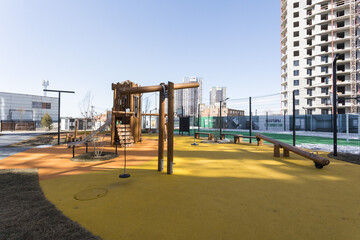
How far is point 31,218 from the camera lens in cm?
272

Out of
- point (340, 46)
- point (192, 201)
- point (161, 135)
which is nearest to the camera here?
point (192, 201)

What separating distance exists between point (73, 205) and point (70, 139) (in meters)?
12.3

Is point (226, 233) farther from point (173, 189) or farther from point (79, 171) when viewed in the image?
point (79, 171)

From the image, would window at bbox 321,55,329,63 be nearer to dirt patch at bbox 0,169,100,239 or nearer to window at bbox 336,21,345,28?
window at bbox 336,21,345,28

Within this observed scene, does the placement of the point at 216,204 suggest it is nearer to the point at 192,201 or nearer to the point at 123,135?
the point at 192,201

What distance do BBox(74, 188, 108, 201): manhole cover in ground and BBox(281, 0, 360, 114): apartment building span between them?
4829 centimetres

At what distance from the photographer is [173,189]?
401 cm

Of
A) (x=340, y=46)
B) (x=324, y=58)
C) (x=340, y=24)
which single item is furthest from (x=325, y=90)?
(x=340, y=24)

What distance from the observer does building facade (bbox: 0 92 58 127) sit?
180ft

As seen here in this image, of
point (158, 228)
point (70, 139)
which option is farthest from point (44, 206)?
point (70, 139)

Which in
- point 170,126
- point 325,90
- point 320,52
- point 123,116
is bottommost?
point 170,126

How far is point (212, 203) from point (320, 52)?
63.8 meters

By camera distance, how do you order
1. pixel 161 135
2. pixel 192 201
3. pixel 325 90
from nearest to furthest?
1. pixel 192 201
2. pixel 161 135
3. pixel 325 90

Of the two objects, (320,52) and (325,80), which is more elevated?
(320,52)
